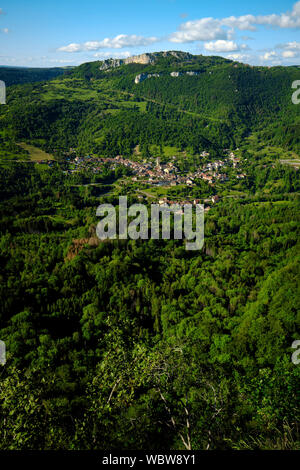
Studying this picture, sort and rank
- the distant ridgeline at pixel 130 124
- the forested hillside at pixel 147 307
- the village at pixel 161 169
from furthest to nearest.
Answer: the distant ridgeline at pixel 130 124 → the village at pixel 161 169 → the forested hillside at pixel 147 307

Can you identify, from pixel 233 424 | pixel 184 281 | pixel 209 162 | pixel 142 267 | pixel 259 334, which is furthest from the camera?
pixel 209 162

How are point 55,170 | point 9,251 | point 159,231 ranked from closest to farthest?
point 9,251, point 159,231, point 55,170

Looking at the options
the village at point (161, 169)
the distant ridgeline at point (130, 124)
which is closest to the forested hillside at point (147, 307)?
the village at point (161, 169)

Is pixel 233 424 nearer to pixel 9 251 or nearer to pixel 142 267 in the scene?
pixel 142 267

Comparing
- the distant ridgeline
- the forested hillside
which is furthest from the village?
the distant ridgeline

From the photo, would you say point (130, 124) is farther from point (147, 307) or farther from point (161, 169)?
point (147, 307)

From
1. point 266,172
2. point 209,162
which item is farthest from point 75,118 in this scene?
point 266,172

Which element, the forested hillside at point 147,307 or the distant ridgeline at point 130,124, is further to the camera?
the distant ridgeline at point 130,124

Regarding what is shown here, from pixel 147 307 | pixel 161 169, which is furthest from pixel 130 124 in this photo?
pixel 147 307

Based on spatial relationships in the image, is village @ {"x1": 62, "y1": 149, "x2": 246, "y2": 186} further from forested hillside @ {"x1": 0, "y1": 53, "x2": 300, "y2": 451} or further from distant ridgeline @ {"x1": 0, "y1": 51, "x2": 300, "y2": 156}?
distant ridgeline @ {"x1": 0, "y1": 51, "x2": 300, "y2": 156}

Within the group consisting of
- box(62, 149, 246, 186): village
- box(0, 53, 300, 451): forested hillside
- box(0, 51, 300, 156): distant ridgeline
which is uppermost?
box(0, 51, 300, 156): distant ridgeline

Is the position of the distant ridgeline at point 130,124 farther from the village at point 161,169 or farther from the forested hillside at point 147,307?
the village at point 161,169
